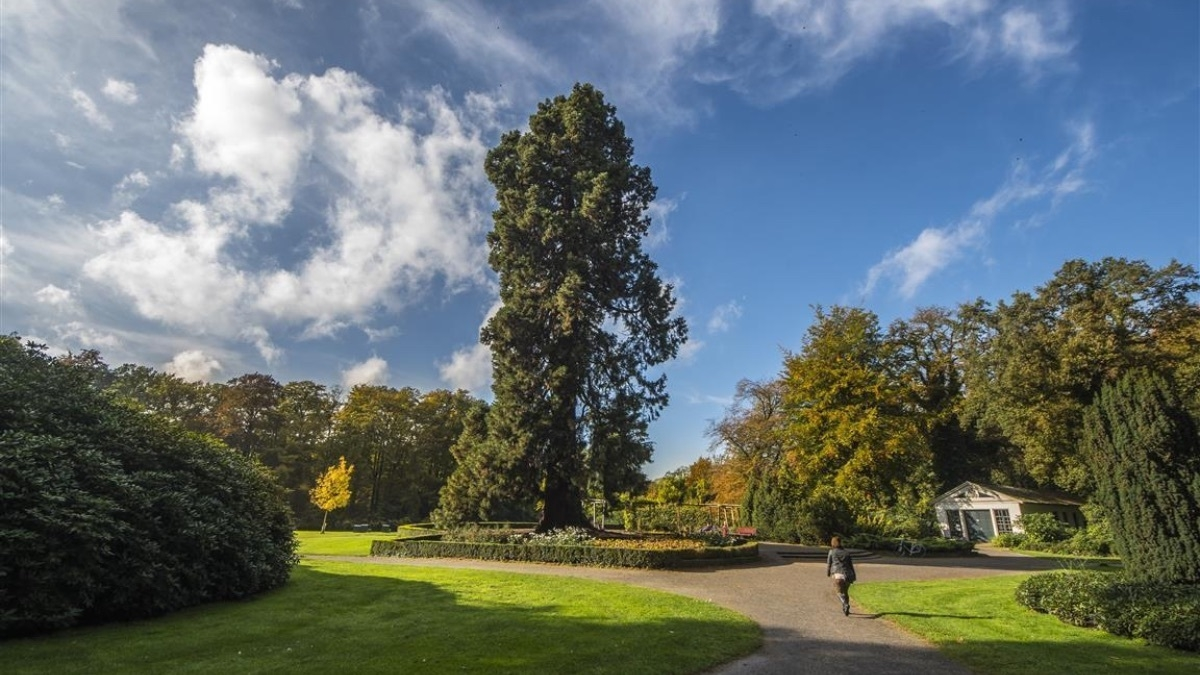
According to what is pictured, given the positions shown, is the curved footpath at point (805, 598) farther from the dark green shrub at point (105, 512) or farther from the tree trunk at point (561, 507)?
the dark green shrub at point (105, 512)

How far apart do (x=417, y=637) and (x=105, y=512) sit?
587 cm

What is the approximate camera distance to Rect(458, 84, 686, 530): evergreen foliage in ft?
79.7

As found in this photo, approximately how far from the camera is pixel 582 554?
18.8 meters

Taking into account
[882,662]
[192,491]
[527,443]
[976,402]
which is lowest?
[882,662]

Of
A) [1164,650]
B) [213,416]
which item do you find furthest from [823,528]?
[213,416]

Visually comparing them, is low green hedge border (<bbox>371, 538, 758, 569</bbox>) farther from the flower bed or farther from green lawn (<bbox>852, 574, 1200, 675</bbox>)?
green lawn (<bbox>852, 574, 1200, 675</bbox>)

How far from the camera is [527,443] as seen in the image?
931 inches

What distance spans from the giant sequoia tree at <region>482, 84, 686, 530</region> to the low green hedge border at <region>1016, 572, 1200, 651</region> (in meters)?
15.1

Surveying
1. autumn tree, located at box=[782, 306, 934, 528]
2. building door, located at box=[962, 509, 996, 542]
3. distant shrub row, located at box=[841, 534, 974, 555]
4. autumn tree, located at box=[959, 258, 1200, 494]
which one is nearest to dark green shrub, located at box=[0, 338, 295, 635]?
distant shrub row, located at box=[841, 534, 974, 555]

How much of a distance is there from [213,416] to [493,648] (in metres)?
57.3

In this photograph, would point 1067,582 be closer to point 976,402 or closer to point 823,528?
point 823,528

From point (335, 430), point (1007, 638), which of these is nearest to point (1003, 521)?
point (1007, 638)

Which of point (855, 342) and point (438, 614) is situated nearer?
point (438, 614)

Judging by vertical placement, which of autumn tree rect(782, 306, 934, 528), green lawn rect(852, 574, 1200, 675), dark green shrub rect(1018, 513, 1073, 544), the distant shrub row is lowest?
green lawn rect(852, 574, 1200, 675)
